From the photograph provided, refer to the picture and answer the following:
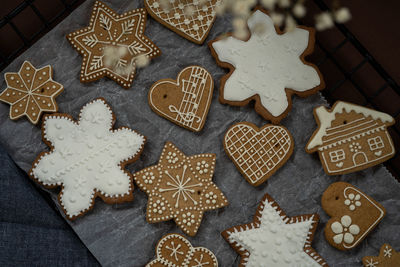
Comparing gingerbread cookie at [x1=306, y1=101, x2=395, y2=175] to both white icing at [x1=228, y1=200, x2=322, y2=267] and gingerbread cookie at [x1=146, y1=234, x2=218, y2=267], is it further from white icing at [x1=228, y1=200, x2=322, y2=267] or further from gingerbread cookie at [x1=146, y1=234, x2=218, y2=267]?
gingerbread cookie at [x1=146, y1=234, x2=218, y2=267]

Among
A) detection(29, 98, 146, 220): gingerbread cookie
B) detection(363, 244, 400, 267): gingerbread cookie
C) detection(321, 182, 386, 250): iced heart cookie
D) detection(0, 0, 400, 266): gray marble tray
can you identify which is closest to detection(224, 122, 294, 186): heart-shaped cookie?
detection(0, 0, 400, 266): gray marble tray

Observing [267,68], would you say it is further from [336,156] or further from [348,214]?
[348,214]

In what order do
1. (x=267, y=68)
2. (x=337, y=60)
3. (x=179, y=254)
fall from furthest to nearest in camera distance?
(x=337, y=60)
(x=267, y=68)
(x=179, y=254)

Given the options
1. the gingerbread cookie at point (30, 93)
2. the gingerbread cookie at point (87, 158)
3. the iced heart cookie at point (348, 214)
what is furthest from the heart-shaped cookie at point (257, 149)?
the gingerbread cookie at point (30, 93)

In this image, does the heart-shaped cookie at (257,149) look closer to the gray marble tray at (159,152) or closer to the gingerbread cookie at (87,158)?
the gray marble tray at (159,152)

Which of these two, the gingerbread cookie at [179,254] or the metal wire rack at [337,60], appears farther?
the metal wire rack at [337,60]

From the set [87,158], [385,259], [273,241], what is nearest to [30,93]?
[87,158]
